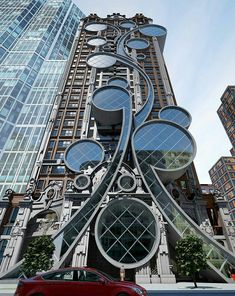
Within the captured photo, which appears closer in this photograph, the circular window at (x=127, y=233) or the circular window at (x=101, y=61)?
the circular window at (x=127, y=233)

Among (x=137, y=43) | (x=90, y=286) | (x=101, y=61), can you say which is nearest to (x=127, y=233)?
(x=90, y=286)

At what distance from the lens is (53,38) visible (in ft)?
316

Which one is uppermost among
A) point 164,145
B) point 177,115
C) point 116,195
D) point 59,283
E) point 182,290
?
point 177,115

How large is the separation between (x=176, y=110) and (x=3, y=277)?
41.1 meters

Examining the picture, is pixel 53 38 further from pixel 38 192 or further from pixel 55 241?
pixel 55 241

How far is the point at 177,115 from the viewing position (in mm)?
42906

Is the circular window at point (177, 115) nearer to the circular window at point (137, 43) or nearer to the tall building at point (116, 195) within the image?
the tall building at point (116, 195)

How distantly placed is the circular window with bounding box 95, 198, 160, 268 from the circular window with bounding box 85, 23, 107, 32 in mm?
77061

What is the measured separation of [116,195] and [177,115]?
23.9 m

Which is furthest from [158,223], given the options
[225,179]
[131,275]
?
[225,179]

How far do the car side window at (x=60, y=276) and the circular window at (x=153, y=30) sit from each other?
3360 inches

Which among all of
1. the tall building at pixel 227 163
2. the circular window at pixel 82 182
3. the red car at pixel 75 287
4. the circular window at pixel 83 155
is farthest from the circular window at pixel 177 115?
the tall building at pixel 227 163

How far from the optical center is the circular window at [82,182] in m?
31.1

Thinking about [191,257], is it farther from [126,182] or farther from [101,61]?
[101,61]
